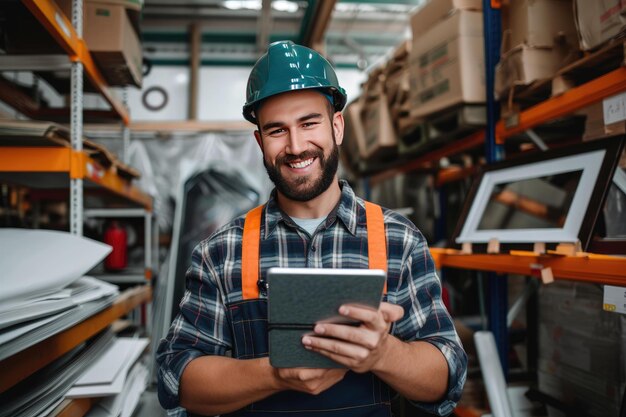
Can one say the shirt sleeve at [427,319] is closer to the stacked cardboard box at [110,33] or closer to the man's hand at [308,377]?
the man's hand at [308,377]

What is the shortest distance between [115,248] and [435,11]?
10.1 ft

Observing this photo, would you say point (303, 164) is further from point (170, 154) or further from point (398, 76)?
point (170, 154)

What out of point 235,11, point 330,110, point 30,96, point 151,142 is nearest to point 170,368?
point 330,110

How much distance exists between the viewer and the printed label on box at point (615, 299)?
4.46ft

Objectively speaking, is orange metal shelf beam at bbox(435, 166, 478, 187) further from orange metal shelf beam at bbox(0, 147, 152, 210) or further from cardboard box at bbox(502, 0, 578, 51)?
orange metal shelf beam at bbox(0, 147, 152, 210)

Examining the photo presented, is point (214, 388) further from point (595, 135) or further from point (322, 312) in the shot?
point (595, 135)

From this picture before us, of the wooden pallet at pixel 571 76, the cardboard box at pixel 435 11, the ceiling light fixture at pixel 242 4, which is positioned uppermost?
the ceiling light fixture at pixel 242 4

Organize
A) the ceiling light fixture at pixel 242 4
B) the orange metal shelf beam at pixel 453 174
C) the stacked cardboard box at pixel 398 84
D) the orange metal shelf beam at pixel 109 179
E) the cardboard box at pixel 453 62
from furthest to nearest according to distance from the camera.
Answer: the ceiling light fixture at pixel 242 4 → the orange metal shelf beam at pixel 453 174 → the stacked cardboard box at pixel 398 84 → the cardboard box at pixel 453 62 → the orange metal shelf beam at pixel 109 179

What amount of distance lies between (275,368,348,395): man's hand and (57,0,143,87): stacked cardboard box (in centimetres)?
221

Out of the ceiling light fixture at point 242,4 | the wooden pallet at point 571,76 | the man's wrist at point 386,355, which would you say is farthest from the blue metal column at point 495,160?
the ceiling light fixture at point 242,4

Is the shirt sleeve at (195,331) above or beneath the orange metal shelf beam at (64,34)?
beneath

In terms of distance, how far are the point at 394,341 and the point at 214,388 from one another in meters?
0.51

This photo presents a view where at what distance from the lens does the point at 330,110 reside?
1533 mm

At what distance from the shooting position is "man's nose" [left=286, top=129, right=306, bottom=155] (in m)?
1.43
